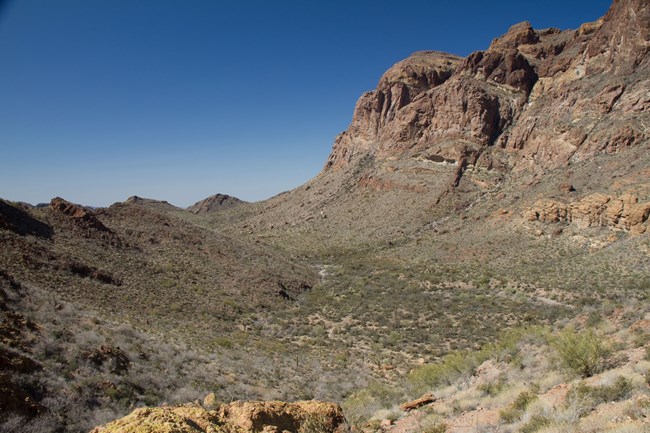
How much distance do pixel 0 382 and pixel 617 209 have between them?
40.3 meters

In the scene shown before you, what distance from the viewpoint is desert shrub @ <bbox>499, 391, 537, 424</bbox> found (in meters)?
6.99

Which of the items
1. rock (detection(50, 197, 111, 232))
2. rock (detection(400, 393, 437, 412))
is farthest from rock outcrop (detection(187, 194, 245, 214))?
rock (detection(400, 393, 437, 412))

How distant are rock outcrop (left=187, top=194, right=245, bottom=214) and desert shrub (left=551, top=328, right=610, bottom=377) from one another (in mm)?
143718

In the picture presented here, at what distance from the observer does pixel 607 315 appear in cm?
1337

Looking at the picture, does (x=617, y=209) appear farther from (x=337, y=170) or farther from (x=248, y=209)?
(x=248, y=209)

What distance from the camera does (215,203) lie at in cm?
15088

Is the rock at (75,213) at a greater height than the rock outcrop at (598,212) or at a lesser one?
lesser

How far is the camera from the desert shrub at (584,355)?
8625 millimetres

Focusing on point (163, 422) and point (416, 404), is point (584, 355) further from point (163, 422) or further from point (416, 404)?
point (163, 422)

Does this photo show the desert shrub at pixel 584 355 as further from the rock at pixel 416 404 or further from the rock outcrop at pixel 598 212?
the rock outcrop at pixel 598 212

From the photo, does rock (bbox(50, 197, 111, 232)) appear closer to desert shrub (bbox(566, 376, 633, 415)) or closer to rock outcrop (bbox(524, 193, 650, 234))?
desert shrub (bbox(566, 376, 633, 415))

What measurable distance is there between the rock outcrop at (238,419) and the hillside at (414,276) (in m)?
0.13

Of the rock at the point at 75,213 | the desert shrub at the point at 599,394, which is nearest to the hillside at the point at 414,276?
the desert shrub at the point at 599,394

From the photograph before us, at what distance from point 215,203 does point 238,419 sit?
151085 mm
